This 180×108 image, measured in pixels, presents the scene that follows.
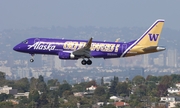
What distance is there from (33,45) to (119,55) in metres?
13.0

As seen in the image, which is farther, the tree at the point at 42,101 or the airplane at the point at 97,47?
the tree at the point at 42,101

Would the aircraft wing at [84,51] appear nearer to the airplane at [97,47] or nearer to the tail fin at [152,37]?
the airplane at [97,47]

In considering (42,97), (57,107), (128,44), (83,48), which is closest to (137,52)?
(128,44)

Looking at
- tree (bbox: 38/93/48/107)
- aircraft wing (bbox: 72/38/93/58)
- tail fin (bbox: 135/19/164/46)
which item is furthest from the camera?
tree (bbox: 38/93/48/107)

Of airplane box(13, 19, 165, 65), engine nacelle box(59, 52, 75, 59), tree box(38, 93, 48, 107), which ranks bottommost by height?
tree box(38, 93, 48, 107)

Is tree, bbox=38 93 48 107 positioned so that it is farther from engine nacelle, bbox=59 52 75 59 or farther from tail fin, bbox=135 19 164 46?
tail fin, bbox=135 19 164 46

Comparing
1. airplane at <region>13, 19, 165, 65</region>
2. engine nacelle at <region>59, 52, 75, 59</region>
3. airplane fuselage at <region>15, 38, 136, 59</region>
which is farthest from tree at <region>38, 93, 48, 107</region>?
engine nacelle at <region>59, 52, 75, 59</region>

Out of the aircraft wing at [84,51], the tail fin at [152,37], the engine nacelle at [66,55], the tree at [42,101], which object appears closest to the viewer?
the aircraft wing at [84,51]

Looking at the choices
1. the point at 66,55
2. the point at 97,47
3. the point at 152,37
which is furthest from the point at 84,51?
the point at 152,37

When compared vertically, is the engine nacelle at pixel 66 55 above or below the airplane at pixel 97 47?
below

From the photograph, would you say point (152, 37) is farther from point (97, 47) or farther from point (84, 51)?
point (84, 51)

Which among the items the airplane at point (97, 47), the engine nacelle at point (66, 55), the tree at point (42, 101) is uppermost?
the airplane at point (97, 47)

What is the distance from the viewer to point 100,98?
653 ft

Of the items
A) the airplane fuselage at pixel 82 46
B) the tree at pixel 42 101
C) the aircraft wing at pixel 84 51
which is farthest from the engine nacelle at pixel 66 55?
the tree at pixel 42 101
